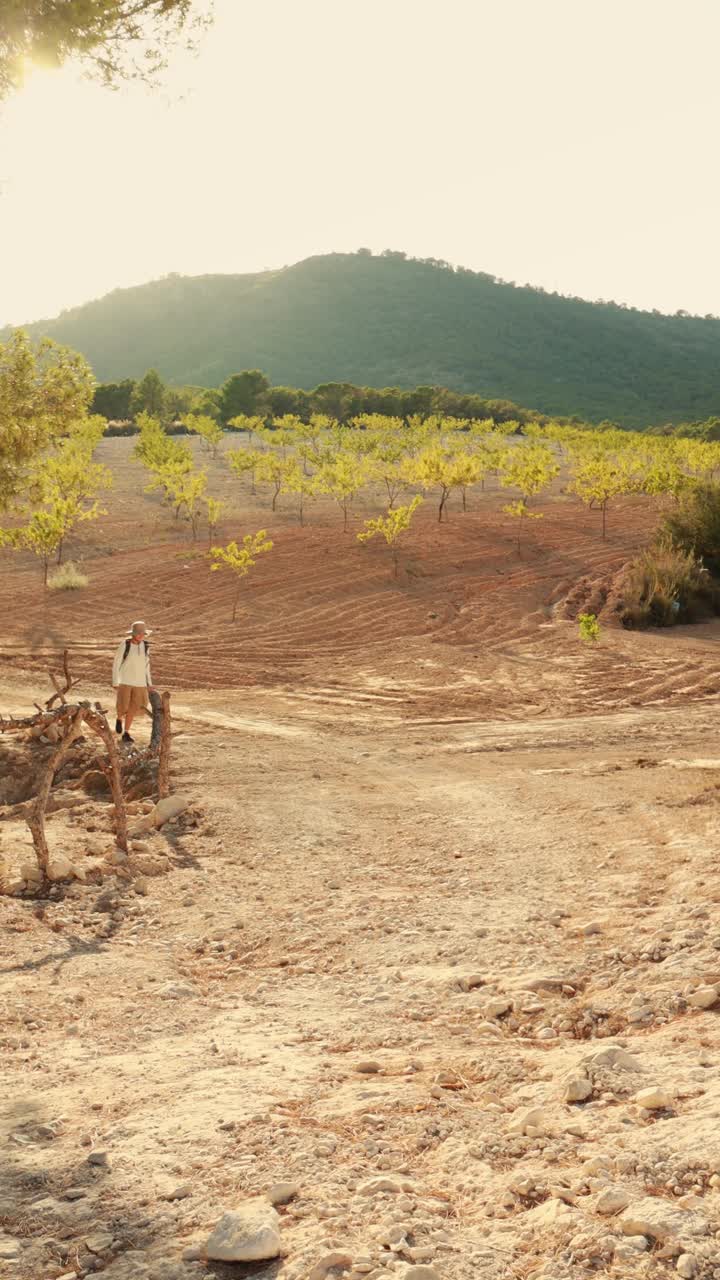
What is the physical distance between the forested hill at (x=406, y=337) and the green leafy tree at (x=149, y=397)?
36.6m

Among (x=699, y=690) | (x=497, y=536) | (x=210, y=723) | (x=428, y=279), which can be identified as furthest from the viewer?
(x=428, y=279)

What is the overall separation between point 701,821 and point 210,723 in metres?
6.30

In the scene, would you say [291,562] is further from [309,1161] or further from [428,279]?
[428,279]

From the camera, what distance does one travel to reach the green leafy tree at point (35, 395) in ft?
28.6

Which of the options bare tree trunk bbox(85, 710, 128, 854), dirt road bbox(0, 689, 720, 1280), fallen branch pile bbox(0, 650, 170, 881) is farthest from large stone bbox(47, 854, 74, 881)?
bare tree trunk bbox(85, 710, 128, 854)

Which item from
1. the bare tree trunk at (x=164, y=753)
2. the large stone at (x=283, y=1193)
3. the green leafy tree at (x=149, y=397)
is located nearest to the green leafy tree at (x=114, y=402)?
the green leafy tree at (x=149, y=397)

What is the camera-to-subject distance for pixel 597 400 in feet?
290

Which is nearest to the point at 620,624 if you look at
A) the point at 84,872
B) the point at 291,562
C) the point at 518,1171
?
the point at 291,562

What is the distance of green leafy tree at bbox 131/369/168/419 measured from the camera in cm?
5809

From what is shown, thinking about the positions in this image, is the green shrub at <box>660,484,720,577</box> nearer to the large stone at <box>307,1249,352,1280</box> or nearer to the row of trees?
the large stone at <box>307,1249,352,1280</box>

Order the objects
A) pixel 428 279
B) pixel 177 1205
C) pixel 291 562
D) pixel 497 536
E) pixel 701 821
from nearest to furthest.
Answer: pixel 177 1205
pixel 701 821
pixel 291 562
pixel 497 536
pixel 428 279

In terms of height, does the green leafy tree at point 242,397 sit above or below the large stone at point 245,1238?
above

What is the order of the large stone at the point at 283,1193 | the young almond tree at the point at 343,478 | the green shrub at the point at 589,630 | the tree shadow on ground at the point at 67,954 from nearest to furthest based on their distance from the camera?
the large stone at the point at 283,1193, the tree shadow on ground at the point at 67,954, the green shrub at the point at 589,630, the young almond tree at the point at 343,478

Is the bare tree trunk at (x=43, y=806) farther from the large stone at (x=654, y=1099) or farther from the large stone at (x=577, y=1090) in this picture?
the large stone at (x=654, y=1099)
